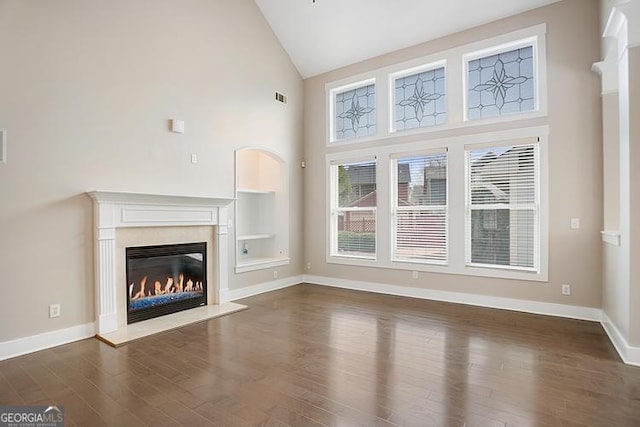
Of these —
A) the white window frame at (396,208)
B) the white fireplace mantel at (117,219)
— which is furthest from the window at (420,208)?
the white fireplace mantel at (117,219)

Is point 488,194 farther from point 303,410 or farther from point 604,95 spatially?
point 303,410

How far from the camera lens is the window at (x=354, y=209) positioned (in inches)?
239

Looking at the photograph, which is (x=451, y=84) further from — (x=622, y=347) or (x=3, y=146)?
(x=3, y=146)

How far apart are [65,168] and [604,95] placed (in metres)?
5.96

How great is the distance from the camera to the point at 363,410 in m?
2.29

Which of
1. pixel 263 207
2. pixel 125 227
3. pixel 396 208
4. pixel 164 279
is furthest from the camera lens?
pixel 263 207

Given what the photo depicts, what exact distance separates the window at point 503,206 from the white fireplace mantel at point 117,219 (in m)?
3.66

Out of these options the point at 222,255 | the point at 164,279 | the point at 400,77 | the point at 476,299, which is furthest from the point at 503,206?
the point at 164,279

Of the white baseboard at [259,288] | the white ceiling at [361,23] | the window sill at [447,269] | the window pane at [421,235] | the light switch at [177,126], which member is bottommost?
the white baseboard at [259,288]

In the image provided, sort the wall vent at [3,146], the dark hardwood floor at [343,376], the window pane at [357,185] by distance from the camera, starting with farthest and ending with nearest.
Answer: the window pane at [357,185] < the wall vent at [3,146] < the dark hardwood floor at [343,376]

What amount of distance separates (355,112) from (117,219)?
419 centimetres

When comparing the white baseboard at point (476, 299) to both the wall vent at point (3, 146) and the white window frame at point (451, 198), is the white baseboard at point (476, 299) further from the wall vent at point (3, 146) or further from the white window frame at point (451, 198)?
the wall vent at point (3, 146)

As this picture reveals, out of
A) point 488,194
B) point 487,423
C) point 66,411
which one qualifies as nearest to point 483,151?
point 488,194

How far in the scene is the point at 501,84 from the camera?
488 centimetres
